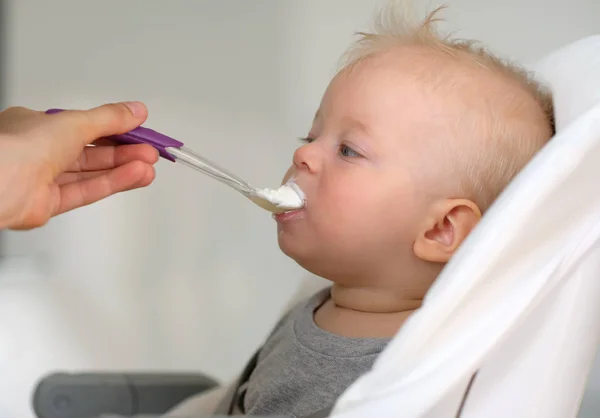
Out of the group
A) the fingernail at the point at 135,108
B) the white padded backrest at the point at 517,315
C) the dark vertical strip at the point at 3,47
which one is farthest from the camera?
the dark vertical strip at the point at 3,47

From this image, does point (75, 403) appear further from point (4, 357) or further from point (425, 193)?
point (425, 193)

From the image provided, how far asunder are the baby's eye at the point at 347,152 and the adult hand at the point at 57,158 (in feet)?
0.56

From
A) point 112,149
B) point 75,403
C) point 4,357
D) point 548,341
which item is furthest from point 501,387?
point 4,357

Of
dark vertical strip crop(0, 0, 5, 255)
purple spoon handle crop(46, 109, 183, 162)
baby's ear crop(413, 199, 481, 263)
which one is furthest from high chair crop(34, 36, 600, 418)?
dark vertical strip crop(0, 0, 5, 255)

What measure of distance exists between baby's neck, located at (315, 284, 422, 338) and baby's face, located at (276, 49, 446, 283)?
2 centimetres

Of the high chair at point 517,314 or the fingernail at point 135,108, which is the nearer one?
the high chair at point 517,314

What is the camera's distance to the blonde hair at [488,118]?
1.98 ft

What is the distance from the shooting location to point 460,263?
0.45 meters

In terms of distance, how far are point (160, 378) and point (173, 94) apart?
450mm

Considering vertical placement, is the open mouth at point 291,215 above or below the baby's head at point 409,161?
below

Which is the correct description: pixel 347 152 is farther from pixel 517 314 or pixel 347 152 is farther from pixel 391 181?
pixel 517 314

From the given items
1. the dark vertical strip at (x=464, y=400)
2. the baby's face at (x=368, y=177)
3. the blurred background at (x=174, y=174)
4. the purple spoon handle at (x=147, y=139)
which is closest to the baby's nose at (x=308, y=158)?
the baby's face at (x=368, y=177)

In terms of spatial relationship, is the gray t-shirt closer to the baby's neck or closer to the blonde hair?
the baby's neck

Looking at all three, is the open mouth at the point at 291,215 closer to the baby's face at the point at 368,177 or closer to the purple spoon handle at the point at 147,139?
the baby's face at the point at 368,177
